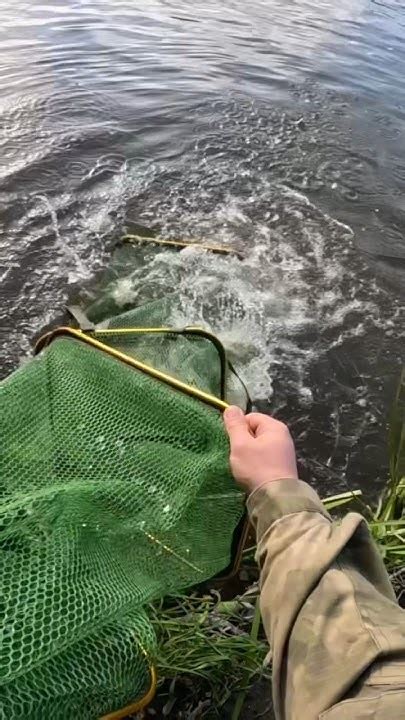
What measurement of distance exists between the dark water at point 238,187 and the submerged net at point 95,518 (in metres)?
1.98

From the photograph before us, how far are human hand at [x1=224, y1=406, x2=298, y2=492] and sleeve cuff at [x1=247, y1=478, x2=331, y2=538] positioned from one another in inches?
1.0

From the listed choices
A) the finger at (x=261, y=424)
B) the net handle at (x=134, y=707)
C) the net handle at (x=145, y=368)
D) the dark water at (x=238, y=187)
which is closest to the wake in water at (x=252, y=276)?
the dark water at (x=238, y=187)

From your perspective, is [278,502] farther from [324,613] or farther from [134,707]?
[134,707]

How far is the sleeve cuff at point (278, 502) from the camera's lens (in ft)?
5.71

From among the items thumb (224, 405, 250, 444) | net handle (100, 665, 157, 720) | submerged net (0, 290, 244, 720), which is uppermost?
thumb (224, 405, 250, 444)

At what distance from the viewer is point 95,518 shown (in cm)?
179

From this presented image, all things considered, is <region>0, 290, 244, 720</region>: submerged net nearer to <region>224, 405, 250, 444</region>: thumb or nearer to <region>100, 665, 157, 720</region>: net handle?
<region>100, 665, 157, 720</region>: net handle

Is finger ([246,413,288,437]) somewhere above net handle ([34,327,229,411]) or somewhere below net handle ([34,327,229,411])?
above

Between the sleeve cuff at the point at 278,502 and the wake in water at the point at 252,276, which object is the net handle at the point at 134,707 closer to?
the sleeve cuff at the point at 278,502

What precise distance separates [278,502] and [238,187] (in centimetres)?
542

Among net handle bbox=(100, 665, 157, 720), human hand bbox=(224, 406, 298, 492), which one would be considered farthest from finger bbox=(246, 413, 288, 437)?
net handle bbox=(100, 665, 157, 720)

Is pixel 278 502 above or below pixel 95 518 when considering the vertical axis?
above

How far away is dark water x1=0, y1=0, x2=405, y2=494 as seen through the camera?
4688 mm

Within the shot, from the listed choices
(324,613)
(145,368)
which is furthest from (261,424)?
(324,613)
